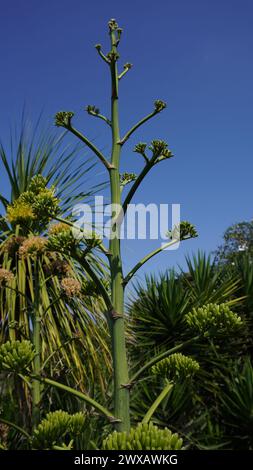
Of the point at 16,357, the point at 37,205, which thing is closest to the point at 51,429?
Result: the point at 16,357

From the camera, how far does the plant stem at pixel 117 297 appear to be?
59.9 inches

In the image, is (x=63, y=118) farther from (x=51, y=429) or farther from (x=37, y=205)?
(x=51, y=429)

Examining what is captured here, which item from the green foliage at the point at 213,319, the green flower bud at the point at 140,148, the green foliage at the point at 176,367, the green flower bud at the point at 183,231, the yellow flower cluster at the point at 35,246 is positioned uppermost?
the green flower bud at the point at 140,148

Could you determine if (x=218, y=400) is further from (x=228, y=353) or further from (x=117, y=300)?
(x=117, y=300)

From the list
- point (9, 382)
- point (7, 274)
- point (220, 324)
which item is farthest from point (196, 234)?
point (9, 382)

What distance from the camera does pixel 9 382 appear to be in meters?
4.13

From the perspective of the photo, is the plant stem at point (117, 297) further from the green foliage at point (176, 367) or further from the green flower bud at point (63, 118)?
the green foliage at point (176, 367)

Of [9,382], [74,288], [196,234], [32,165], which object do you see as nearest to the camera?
[196,234]

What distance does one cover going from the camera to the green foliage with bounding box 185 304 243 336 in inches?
65.9

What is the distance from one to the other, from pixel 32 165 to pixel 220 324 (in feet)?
14.7

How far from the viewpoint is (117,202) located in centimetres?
178

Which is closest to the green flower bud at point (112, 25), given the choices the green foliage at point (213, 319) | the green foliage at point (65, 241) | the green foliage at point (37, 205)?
the green foliage at point (37, 205)

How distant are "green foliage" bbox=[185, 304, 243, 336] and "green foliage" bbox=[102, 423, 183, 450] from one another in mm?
590

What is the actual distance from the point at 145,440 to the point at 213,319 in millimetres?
646
